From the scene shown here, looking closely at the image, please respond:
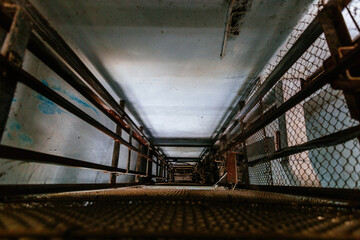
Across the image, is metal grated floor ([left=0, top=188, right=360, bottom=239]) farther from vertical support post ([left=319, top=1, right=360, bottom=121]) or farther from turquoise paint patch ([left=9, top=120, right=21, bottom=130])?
turquoise paint patch ([left=9, top=120, right=21, bottom=130])

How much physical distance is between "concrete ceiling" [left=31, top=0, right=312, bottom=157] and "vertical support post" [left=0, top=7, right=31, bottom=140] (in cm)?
83

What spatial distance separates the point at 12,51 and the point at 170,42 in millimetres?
1653

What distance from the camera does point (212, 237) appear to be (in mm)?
556

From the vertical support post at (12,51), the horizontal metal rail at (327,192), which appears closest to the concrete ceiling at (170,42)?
the vertical support post at (12,51)

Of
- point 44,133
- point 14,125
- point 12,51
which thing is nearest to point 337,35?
point 12,51

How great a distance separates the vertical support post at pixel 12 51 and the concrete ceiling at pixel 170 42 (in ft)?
2.71

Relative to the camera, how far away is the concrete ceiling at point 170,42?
180 centimetres

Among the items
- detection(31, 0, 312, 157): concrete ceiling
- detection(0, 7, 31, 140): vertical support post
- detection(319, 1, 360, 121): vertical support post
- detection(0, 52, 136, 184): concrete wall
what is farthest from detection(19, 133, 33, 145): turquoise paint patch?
detection(319, 1, 360, 121): vertical support post

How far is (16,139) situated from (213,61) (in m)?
2.61

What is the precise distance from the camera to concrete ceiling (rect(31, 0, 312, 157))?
1.80 m

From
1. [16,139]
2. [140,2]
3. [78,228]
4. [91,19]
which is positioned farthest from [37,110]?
[78,228]

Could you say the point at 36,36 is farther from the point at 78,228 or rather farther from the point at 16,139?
the point at 78,228

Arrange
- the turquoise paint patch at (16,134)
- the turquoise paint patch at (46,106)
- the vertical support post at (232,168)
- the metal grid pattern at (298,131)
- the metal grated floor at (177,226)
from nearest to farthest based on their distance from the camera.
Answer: the metal grated floor at (177,226) < the turquoise paint patch at (16,134) < the turquoise paint patch at (46,106) < the metal grid pattern at (298,131) < the vertical support post at (232,168)

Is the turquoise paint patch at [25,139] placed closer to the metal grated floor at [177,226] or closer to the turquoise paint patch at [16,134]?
the turquoise paint patch at [16,134]
